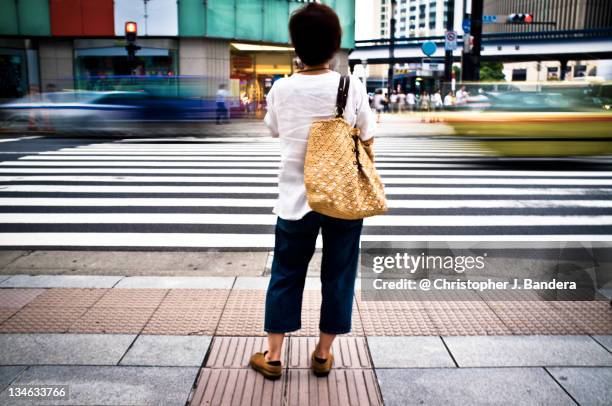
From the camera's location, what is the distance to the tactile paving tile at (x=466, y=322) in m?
3.53

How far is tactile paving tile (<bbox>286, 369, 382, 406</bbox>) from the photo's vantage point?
276 centimetres

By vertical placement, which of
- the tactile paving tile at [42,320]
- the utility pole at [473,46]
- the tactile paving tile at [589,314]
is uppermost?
the utility pole at [473,46]

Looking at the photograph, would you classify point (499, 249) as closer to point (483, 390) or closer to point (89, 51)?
point (483, 390)

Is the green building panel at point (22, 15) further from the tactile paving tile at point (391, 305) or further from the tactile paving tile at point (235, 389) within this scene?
the tactile paving tile at point (235, 389)

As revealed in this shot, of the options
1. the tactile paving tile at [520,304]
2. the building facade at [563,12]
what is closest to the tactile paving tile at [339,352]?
the tactile paving tile at [520,304]

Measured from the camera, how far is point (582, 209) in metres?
7.50

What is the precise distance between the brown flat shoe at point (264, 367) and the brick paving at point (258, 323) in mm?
35

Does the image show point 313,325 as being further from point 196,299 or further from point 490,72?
point 490,72

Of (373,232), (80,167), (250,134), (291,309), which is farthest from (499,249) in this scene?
(250,134)

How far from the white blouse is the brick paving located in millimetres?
930

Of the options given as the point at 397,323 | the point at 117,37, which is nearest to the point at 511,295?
the point at 397,323

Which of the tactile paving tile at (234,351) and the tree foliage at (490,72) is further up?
Result: the tree foliage at (490,72)

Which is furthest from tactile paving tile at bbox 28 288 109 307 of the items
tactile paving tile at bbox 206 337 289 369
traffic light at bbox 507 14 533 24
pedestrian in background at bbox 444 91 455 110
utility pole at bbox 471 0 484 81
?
traffic light at bbox 507 14 533 24

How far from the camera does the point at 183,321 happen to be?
12.1 feet
